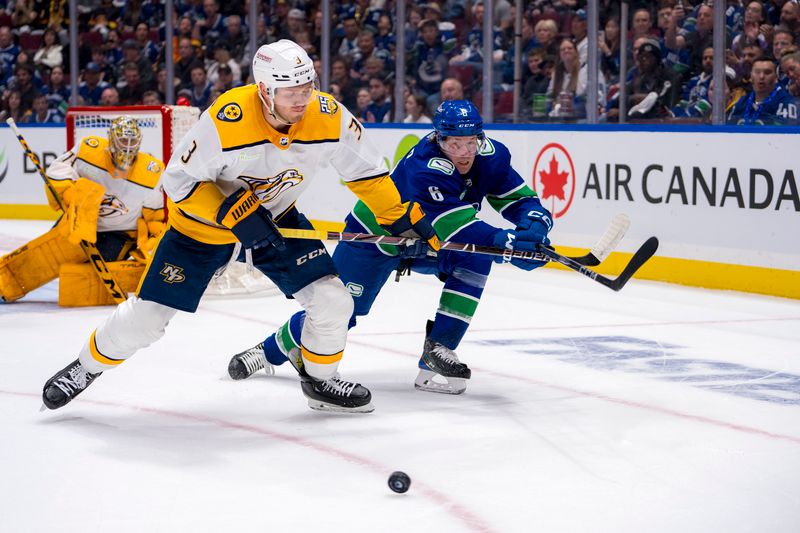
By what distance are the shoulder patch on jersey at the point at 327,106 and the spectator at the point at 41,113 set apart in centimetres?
735

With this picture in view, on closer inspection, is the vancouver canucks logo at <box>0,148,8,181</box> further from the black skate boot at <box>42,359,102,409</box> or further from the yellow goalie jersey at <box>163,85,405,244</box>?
the yellow goalie jersey at <box>163,85,405,244</box>

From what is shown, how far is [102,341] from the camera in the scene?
3256 mm

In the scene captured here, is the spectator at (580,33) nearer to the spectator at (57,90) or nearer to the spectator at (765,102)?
the spectator at (765,102)

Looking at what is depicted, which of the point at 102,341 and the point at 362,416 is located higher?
the point at 102,341

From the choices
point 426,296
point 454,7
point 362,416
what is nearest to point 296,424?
point 362,416

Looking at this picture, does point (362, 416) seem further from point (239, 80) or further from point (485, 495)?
point (239, 80)

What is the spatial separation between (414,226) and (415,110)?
4.68 metres

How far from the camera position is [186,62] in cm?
955

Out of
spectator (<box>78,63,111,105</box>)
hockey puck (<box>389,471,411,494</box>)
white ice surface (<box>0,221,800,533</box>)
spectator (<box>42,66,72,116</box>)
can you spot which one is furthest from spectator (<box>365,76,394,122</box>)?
hockey puck (<box>389,471,411,494</box>)

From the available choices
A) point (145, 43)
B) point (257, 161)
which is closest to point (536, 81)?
point (145, 43)

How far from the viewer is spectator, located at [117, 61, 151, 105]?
9.79 meters

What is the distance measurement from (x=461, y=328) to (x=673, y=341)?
131 cm

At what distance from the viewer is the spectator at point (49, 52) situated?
10.1 metres

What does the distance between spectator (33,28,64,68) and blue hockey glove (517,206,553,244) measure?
7513 millimetres
